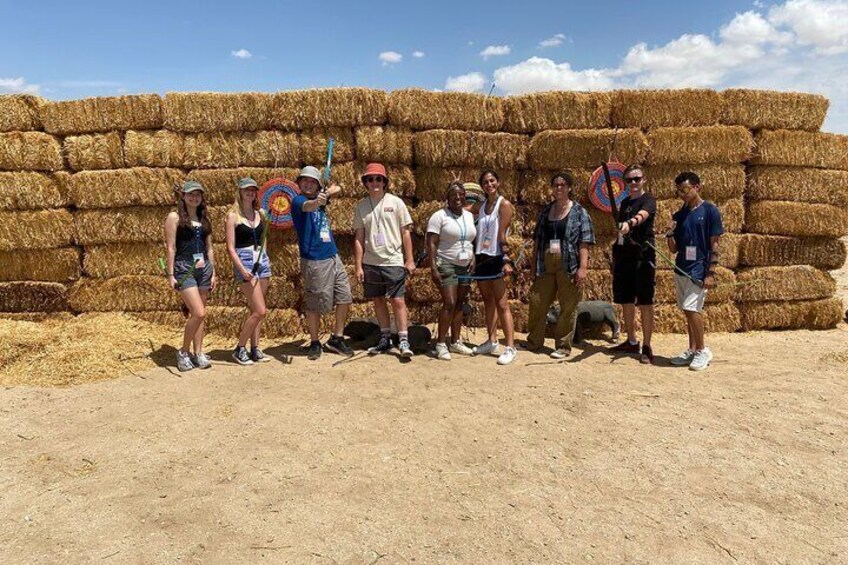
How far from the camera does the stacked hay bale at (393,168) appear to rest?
22.9 ft

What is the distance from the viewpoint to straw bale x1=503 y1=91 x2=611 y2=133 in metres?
7.13

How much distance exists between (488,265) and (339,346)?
6.78 feet

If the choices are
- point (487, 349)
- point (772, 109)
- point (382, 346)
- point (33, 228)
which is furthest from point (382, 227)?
point (772, 109)

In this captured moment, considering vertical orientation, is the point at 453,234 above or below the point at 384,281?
above

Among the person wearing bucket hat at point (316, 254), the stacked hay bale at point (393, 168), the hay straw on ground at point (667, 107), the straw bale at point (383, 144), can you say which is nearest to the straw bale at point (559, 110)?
the stacked hay bale at point (393, 168)

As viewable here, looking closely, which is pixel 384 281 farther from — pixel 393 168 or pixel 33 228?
pixel 33 228

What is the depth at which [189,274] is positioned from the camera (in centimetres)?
545

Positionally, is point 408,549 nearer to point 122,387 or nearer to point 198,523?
point 198,523

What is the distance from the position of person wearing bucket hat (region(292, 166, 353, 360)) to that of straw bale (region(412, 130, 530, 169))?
1.73 meters

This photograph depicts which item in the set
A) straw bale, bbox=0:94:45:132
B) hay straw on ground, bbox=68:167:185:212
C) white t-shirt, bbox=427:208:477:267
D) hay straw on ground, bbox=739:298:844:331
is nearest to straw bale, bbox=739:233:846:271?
hay straw on ground, bbox=739:298:844:331

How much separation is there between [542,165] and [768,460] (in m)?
4.74

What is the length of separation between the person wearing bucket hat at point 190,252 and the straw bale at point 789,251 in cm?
737

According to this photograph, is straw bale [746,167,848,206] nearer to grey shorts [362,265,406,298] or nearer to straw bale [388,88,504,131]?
straw bale [388,88,504,131]

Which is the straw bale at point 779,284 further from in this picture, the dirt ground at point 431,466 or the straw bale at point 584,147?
the straw bale at point 584,147
